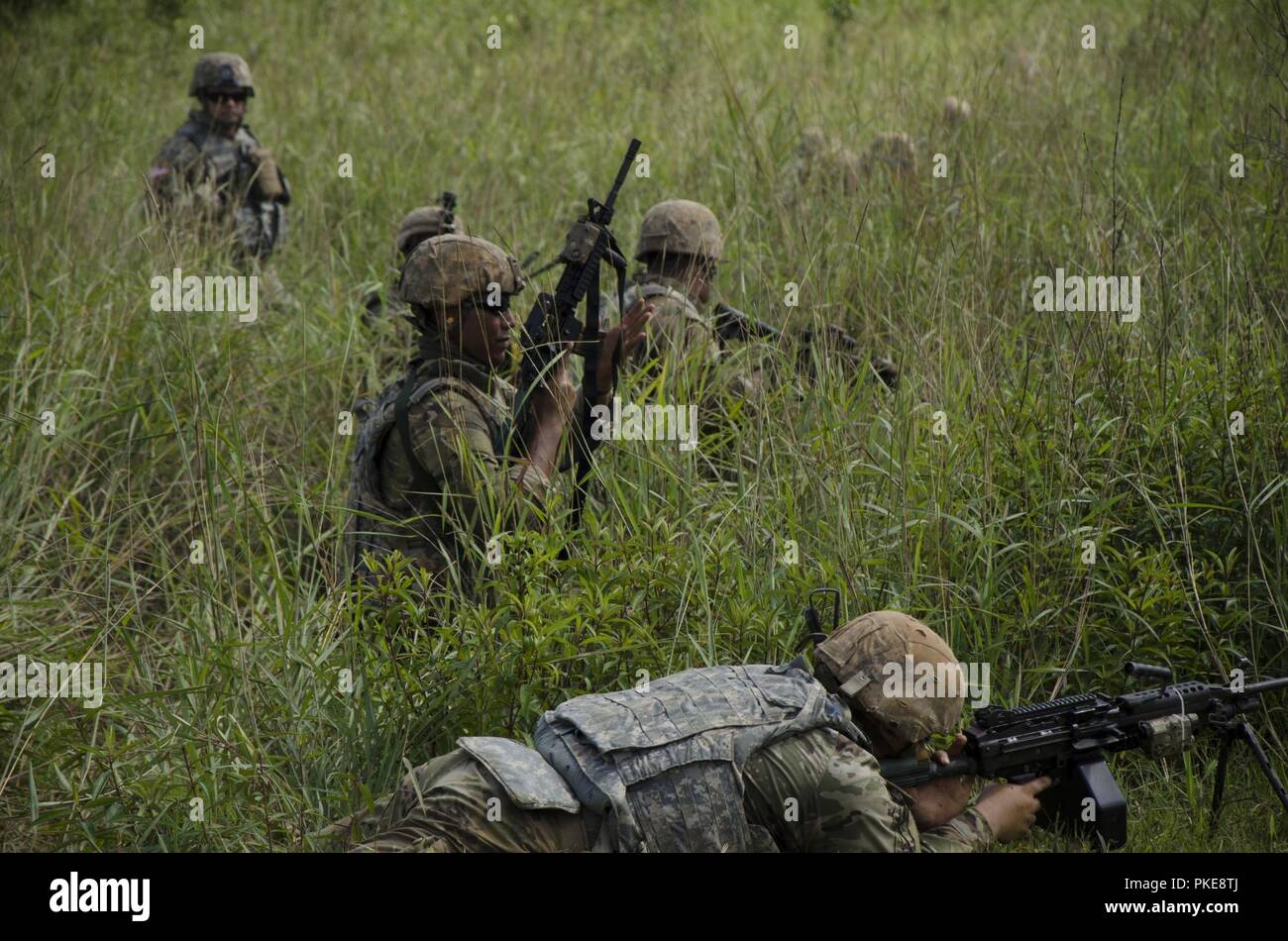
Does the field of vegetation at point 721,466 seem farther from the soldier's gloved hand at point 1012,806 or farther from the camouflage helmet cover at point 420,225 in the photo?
the soldier's gloved hand at point 1012,806

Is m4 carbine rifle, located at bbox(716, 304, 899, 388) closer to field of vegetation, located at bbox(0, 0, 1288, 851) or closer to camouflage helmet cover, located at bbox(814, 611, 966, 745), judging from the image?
field of vegetation, located at bbox(0, 0, 1288, 851)

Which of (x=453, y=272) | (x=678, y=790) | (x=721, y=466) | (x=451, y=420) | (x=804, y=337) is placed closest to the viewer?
(x=678, y=790)

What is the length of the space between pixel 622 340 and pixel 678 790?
1.75 meters

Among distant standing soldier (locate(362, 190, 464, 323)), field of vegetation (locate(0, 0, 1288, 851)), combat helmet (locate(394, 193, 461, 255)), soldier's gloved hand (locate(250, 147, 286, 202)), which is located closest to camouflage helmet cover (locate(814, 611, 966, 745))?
field of vegetation (locate(0, 0, 1288, 851))

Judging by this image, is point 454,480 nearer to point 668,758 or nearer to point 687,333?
point 687,333

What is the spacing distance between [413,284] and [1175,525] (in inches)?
96.1

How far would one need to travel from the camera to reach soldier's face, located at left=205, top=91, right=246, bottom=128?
26.0 ft

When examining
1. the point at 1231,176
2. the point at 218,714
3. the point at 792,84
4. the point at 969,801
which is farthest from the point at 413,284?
the point at 792,84

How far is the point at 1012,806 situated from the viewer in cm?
327

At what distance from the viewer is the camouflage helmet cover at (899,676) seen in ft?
10.3

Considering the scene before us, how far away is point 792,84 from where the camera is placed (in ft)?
28.0

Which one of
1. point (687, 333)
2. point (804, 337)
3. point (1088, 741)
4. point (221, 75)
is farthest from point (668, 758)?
point (221, 75)
